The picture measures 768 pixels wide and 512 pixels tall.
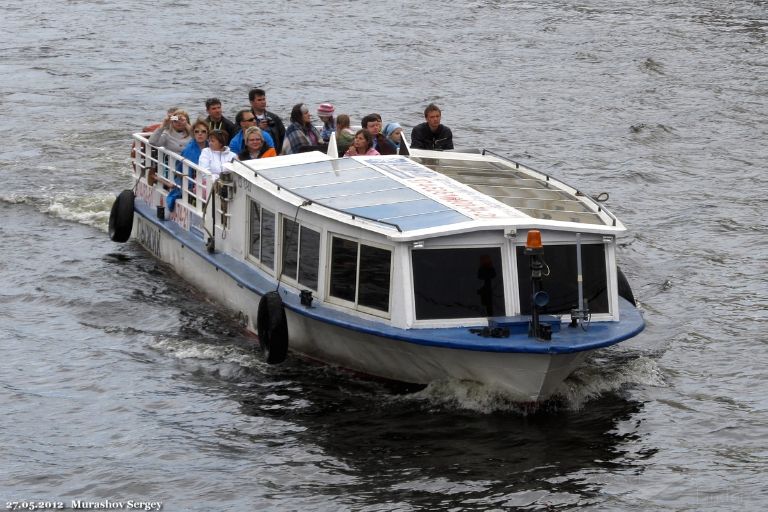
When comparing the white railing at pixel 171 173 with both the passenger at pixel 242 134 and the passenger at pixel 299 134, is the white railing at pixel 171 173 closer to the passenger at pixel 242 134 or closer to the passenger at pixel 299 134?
the passenger at pixel 242 134

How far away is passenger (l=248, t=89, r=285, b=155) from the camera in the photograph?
20.3m

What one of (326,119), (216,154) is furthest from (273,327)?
(326,119)

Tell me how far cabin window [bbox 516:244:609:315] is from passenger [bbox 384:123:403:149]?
14.4 ft

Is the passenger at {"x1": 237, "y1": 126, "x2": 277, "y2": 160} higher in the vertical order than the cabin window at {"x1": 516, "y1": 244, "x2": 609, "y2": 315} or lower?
higher

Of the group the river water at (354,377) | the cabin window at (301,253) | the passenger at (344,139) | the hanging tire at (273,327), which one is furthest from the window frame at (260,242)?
the passenger at (344,139)

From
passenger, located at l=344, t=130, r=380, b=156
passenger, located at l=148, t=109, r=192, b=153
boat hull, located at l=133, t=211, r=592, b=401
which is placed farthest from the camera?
passenger, located at l=148, t=109, r=192, b=153

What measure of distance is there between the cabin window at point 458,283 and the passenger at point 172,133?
706 centimetres

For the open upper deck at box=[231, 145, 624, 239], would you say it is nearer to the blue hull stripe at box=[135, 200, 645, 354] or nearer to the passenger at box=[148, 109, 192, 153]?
the blue hull stripe at box=[135, 200, 645, 354]

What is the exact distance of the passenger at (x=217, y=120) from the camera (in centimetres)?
2019

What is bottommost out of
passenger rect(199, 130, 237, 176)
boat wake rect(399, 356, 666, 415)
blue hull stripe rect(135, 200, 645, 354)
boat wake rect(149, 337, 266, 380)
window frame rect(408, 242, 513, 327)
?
boat wake rect(399, 356, 666, 415)

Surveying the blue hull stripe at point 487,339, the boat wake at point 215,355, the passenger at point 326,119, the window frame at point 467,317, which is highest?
the passenger at point 326,119

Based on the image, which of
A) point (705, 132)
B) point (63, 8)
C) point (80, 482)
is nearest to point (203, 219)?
point (80, 482)

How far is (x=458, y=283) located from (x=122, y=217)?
8.43 m
